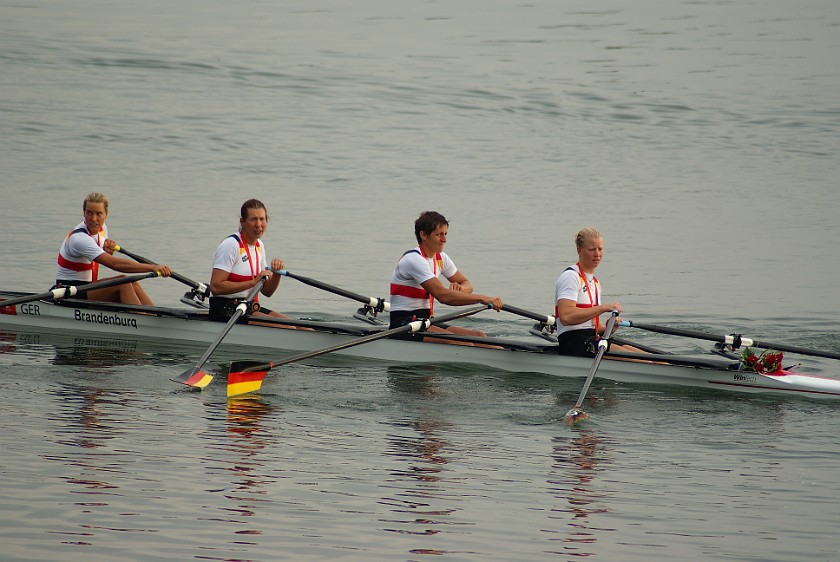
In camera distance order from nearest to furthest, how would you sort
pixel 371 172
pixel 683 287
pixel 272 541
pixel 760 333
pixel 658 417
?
pixel 272 541 < pixel 658 417 < pixel 760 333 < pixel 683 287 < pixel 371 172

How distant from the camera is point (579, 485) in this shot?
320 inches

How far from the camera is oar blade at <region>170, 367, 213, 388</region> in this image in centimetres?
1080

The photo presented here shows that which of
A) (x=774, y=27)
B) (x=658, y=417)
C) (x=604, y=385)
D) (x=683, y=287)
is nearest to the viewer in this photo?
(x=658, y=417)

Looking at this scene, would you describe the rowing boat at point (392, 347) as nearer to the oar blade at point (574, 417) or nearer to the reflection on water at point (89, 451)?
the oar blade at point (574, 417)

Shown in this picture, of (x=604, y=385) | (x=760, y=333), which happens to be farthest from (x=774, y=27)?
(x=604, y=385)

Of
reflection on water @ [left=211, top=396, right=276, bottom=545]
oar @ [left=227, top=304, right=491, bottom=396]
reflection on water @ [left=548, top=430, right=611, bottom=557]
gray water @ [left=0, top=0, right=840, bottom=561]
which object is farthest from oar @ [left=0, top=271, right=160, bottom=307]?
reflection on water @ [left=548, top=430, right=611, bottom=557]

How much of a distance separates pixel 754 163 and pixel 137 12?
22.9 meters

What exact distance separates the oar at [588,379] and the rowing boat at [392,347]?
46 centimetres

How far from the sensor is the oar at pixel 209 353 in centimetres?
1084

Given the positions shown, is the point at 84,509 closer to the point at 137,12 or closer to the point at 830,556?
the point at 830,556

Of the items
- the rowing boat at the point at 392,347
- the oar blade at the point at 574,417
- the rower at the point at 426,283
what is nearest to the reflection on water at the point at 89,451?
the rowing boat at the point at 392,347

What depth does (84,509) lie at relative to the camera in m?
7.17

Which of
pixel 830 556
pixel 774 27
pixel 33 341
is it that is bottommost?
pixel 830 556

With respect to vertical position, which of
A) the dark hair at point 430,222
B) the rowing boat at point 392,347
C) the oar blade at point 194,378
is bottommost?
the oar blade at point 194,378
